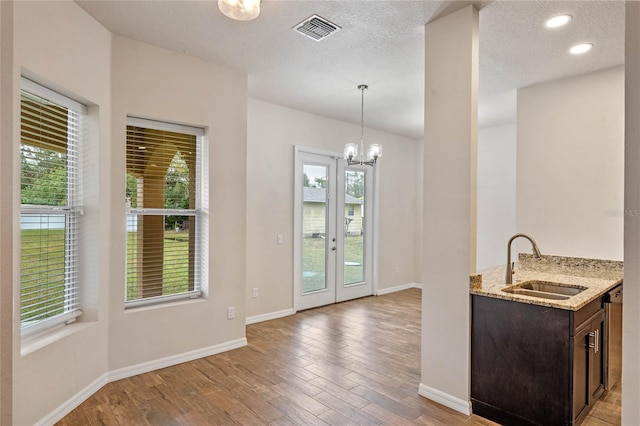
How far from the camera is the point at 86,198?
2.82 meters

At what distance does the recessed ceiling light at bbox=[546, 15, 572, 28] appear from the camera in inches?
103

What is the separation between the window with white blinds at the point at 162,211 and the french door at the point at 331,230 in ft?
5.78

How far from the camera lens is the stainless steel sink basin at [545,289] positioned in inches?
104

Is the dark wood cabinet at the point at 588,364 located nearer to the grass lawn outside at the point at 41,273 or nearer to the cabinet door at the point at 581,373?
the cabinet door at the point at 581,373

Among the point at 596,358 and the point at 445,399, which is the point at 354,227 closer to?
the point at 445,399

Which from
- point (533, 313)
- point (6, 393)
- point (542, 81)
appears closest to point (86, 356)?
point (6, 393)

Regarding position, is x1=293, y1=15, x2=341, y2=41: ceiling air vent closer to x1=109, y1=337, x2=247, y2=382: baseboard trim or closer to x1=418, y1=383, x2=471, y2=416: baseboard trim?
x1=418, y1=383, x2=471, y2=416: baseboard trim

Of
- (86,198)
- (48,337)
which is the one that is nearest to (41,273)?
(48,337)

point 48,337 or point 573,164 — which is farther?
point 573,164

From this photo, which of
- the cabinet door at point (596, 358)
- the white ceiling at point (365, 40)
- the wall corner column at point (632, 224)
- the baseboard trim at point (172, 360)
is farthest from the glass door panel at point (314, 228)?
the wall corner column at point (632, 224)

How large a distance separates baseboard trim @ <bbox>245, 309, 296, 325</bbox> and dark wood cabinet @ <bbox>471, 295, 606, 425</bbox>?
2.83 meters

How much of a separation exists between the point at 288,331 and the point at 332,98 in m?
2.92

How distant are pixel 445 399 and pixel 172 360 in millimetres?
2344

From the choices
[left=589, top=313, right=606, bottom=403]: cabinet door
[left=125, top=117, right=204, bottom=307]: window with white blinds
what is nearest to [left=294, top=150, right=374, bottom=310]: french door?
[left=125, top=117, right=204, bottom=307]: window with white blinds
